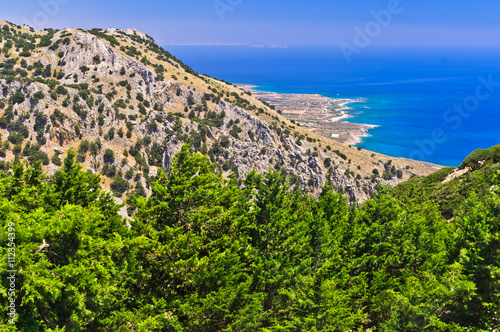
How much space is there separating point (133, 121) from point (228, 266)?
7535 cm

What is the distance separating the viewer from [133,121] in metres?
82.9

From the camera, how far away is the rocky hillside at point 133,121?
226 ft

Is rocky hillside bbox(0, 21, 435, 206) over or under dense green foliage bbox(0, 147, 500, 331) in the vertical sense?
over

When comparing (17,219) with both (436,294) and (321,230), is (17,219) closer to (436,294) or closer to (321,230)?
(321,230)

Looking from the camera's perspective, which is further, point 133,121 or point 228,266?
point 133,121

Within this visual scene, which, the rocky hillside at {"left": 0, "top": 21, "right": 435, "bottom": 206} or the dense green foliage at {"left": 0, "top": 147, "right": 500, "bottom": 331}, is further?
the rocky hillside at {"left": 0, "top": 21, "right": 435, "bottom": 206}

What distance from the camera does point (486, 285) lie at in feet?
46.5

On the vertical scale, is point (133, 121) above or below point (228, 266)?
above

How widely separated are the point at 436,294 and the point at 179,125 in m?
78.9

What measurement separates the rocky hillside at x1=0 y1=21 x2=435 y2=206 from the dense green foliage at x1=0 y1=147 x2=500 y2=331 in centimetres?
5304

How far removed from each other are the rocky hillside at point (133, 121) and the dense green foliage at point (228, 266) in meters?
53.0

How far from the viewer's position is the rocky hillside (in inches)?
2707

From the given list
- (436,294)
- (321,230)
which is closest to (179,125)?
(321,230)

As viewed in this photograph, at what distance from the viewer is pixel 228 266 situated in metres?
16.4
